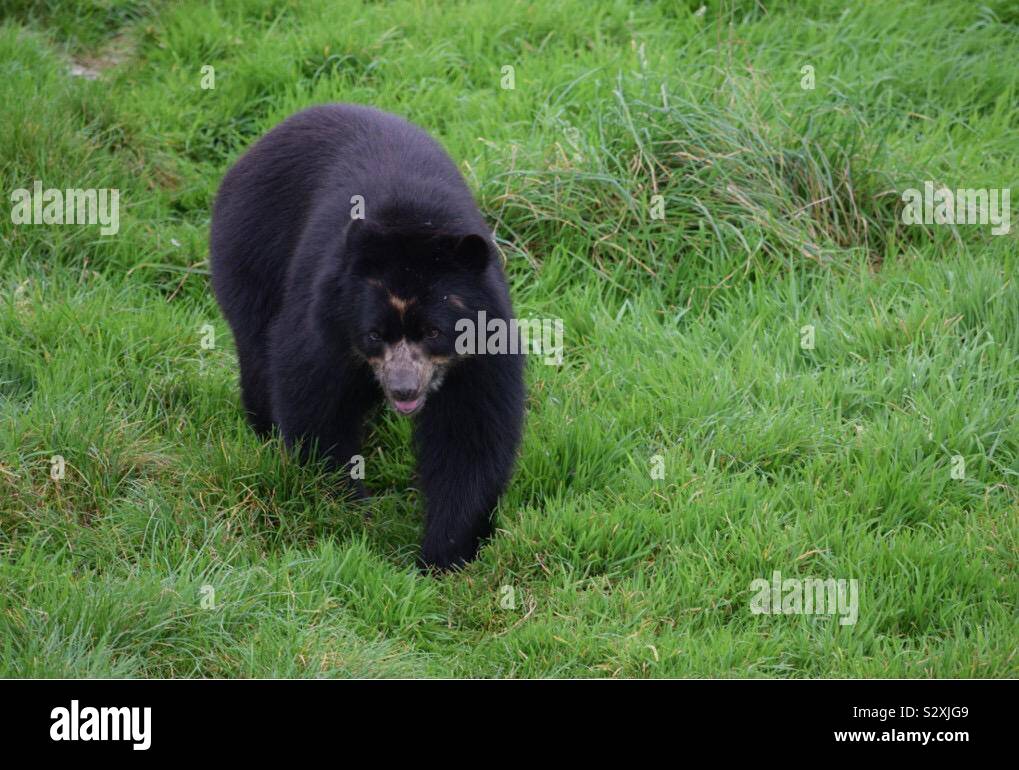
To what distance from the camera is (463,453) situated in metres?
5.30

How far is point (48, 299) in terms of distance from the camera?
6.52 metres

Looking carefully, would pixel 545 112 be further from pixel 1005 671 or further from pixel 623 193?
→ pixel 1005 671

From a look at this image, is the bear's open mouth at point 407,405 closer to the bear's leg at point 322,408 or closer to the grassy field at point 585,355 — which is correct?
the bear's leg at point 322,408

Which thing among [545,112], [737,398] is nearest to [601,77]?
[545,112]

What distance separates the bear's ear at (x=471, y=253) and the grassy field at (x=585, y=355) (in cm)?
107

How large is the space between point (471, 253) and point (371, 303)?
16.7 inches

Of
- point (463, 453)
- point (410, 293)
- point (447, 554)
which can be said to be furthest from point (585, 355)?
point (410, 293)

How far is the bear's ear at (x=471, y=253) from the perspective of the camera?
489 cm

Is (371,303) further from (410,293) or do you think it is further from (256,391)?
(256,391)

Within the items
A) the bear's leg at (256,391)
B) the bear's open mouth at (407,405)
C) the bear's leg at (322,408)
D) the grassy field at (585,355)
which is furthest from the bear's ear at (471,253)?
the bear's leg at (256,391)

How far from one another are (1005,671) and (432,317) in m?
2.40

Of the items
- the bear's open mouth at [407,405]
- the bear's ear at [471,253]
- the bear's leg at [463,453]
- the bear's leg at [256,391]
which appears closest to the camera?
the bear's ear at [471,253]

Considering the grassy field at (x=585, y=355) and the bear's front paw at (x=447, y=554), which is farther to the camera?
the bear's front paw at (x=447, y=554)

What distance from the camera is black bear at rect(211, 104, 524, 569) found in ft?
16.2
